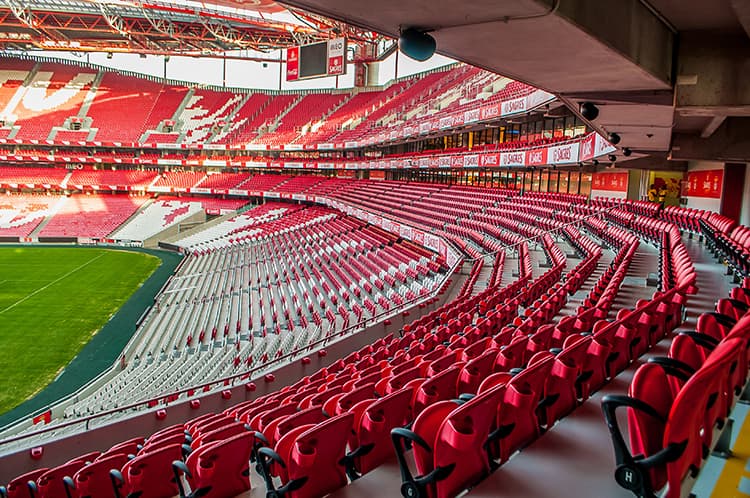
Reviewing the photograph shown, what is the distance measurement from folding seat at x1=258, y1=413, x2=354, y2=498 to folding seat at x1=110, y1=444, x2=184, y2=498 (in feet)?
5.52

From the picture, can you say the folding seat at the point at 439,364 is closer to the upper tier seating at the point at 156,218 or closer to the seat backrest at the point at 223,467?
the seat backrest at the point at 223,467

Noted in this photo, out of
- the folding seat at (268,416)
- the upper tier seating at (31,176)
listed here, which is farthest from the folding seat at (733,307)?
the upper tier seating at (31,176)

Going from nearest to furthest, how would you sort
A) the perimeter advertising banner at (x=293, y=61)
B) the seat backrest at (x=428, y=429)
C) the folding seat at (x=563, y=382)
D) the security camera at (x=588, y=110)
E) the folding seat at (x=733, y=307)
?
the seat backrest at (x=428, y=429) < the folding seat at (x=563, y=382) < the folding seat at (x=733, y=307) < the security camera at (x=588, y=110) < the perimeter advertising banner at (x=293, y=61)

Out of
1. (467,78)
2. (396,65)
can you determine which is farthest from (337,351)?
(396,65)

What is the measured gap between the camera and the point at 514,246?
15680mm

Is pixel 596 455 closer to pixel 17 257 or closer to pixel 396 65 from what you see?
pixel 17 257

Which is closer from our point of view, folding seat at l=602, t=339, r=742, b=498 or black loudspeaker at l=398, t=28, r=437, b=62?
folding seat at l=602, t=339, r=742, b=498

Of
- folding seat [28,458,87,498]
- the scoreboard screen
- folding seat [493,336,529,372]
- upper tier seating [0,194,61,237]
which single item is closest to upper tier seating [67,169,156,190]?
upper tier seating [0,194,61,237]

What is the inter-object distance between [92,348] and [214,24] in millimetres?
25442

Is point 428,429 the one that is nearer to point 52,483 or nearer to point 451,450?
point 451,450

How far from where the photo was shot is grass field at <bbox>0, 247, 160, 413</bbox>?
561 inches

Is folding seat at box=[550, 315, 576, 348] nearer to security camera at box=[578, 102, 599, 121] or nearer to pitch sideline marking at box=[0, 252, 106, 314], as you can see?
security camera at box=[578, 102, 599, 121]

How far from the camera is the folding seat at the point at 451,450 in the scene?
8.06 ft

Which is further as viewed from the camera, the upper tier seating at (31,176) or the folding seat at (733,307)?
the upper tier seating at (31,176)
